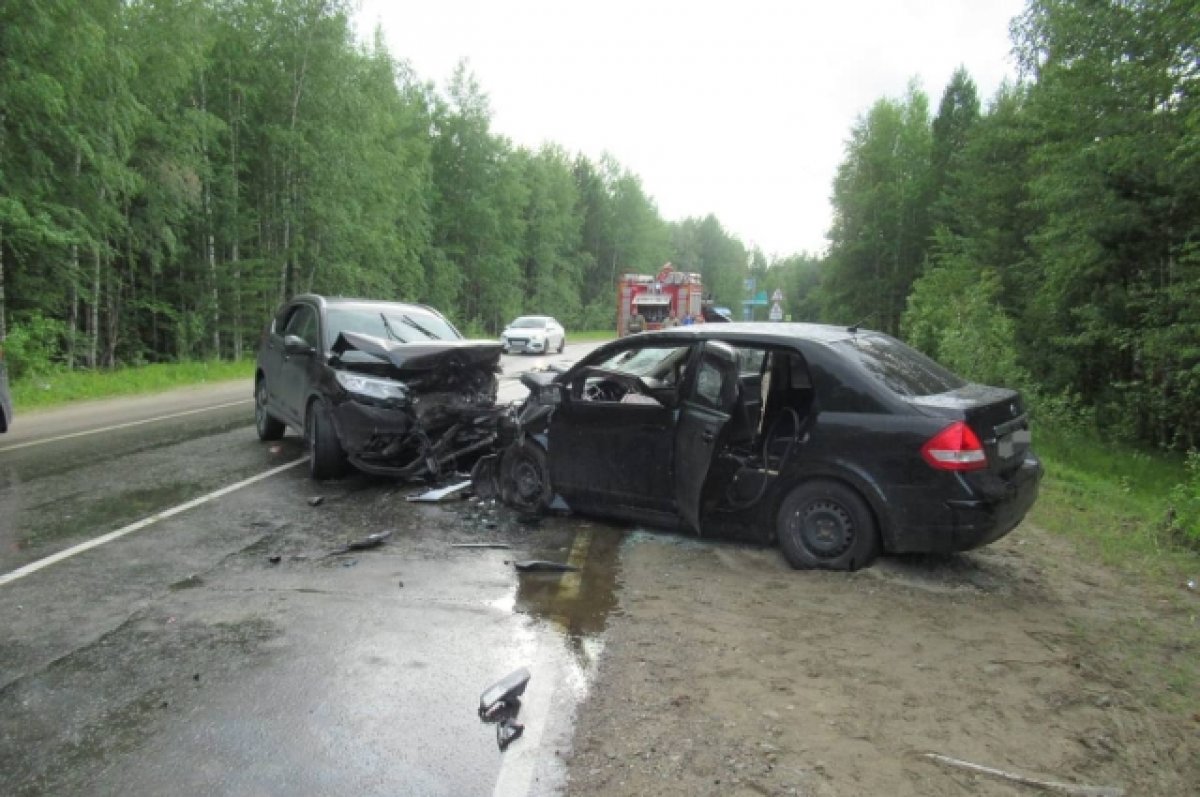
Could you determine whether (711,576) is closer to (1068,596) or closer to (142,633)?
(1068,596)

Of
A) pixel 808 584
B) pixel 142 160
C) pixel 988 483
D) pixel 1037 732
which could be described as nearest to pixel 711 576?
pixel 808 584

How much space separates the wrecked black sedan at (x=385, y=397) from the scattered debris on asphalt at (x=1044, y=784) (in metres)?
5.56

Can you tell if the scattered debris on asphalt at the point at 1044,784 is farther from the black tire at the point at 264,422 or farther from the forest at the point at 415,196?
the forest at the point at 415,196

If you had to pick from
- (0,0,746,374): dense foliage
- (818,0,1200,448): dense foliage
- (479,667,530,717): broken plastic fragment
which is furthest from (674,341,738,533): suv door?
(0,0,746,374): dense foliage

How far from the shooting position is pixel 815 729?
309 cm

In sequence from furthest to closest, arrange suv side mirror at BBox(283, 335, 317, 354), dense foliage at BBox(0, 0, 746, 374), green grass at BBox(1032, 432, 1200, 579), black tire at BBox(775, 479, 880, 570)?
dense foliage at BBox(0, 0, 746, 374) → suv side mirror at BBox(283, 335, 317, 354) → green grass at BBox(1032, 432, 1200, 579) → black tire at BBox(775, 479, 880, 570)

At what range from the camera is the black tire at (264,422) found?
9.75 metres

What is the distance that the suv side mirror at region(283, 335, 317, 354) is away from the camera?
8.07 meters

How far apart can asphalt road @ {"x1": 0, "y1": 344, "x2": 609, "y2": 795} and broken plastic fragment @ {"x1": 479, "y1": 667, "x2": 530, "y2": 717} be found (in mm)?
75

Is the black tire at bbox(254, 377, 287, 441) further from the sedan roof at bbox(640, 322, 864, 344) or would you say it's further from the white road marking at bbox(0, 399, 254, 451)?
the sedan roof at bbox(640, 322, 864, 344)

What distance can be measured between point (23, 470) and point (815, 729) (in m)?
8.46

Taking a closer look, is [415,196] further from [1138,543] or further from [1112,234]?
[1138,543]

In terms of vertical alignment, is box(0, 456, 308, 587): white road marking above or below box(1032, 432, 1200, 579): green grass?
below

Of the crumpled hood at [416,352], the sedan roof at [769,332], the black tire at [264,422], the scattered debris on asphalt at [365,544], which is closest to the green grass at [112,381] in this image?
the black tire at [264,422]
